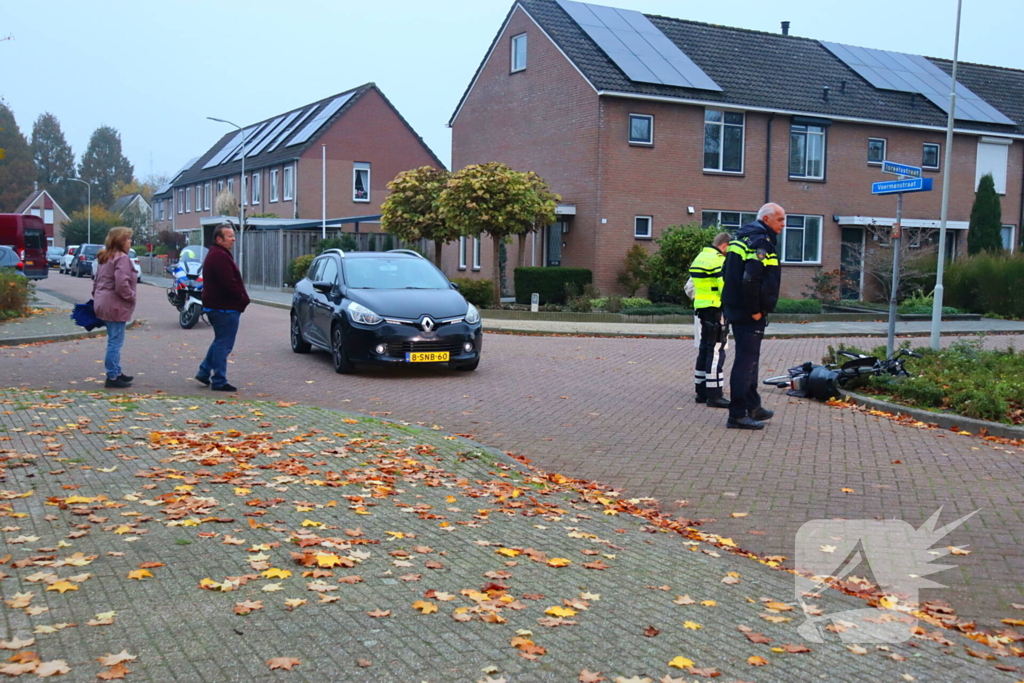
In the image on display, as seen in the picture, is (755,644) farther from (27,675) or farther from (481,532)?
(27,675)

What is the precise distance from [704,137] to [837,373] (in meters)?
19.3

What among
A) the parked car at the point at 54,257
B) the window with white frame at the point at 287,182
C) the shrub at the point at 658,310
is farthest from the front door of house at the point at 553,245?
the parked car at the point at 54,257

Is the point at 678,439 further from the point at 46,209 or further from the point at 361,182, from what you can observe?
the point at 46,209

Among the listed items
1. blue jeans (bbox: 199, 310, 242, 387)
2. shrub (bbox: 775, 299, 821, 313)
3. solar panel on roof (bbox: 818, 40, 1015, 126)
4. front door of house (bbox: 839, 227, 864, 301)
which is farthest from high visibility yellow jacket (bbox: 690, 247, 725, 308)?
solar panel on roof (bbox: 818, 40, 1015, 126)

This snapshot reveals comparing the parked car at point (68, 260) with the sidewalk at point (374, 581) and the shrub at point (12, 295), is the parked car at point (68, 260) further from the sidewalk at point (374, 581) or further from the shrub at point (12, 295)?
the sidewalk at point (374, 581)

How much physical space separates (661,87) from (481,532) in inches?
979

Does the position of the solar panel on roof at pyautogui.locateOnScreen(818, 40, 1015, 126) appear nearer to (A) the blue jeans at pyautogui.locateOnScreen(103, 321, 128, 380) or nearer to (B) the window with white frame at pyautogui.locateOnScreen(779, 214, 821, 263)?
(B) the window with white frame at pyautogui.locateOnScreen(779, 214, 821, 263)

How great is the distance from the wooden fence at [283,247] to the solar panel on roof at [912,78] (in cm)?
1612

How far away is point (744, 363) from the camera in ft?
30.2

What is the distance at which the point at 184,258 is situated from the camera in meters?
19.7

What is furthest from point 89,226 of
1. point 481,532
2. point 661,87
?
point 481,532

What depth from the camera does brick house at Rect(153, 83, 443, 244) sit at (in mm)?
47188

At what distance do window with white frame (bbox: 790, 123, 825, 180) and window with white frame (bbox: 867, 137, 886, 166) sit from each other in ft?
6.60

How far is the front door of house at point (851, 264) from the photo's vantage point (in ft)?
104
